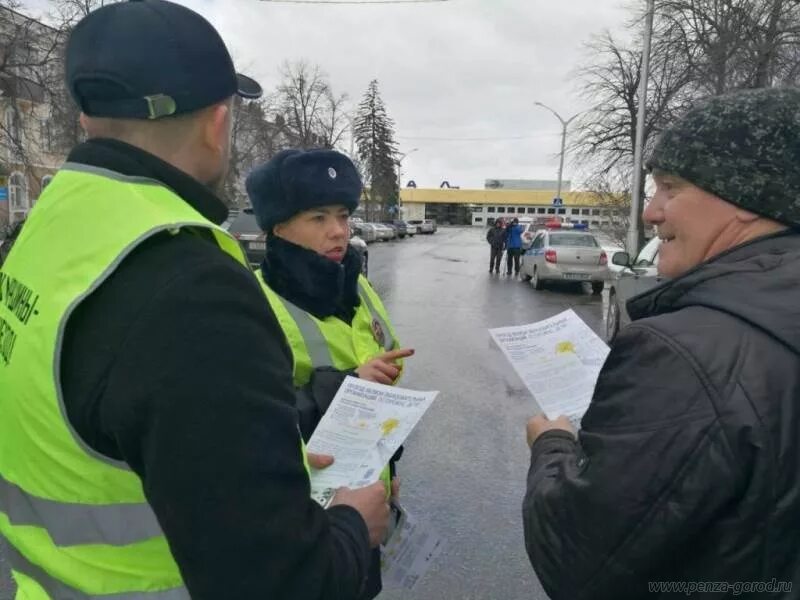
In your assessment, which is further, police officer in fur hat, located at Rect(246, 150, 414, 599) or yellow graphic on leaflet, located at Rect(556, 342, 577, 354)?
police officer in fur hat, located at Rect(246, 150, 414, 599)

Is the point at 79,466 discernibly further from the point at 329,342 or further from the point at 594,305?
the point at 594,305

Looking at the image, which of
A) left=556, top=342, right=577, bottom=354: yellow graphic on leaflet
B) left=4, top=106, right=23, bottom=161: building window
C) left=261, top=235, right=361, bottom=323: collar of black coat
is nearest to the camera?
left=556, top=342, right=577, bottom=354: yellow graphic on leaflet

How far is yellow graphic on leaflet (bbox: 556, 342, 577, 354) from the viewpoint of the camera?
2.03 metres

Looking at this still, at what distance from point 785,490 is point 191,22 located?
1387 mm

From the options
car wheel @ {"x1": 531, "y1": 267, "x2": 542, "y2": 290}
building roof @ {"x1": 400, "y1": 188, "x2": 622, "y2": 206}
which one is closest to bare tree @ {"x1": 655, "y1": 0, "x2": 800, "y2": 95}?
car wheel @ {"x1": 531, "y1": 267, "x2": 542, "y2": 290}

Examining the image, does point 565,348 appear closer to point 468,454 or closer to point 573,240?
point 468,454

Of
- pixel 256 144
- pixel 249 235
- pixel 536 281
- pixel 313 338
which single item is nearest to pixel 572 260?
pixel 536 281

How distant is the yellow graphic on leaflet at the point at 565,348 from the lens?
2031 millimetres

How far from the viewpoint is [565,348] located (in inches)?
80.2

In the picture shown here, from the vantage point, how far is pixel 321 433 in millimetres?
1755

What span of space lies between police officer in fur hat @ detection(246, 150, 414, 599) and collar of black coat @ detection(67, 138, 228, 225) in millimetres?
1006

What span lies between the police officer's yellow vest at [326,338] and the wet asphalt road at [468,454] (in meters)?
1.51

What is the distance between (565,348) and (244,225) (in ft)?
42.7

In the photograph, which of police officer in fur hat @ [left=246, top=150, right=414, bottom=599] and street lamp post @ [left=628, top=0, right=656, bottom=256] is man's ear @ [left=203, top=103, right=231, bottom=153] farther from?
street lamp post @ [left=628, top=0, right=656, bottom=256]
